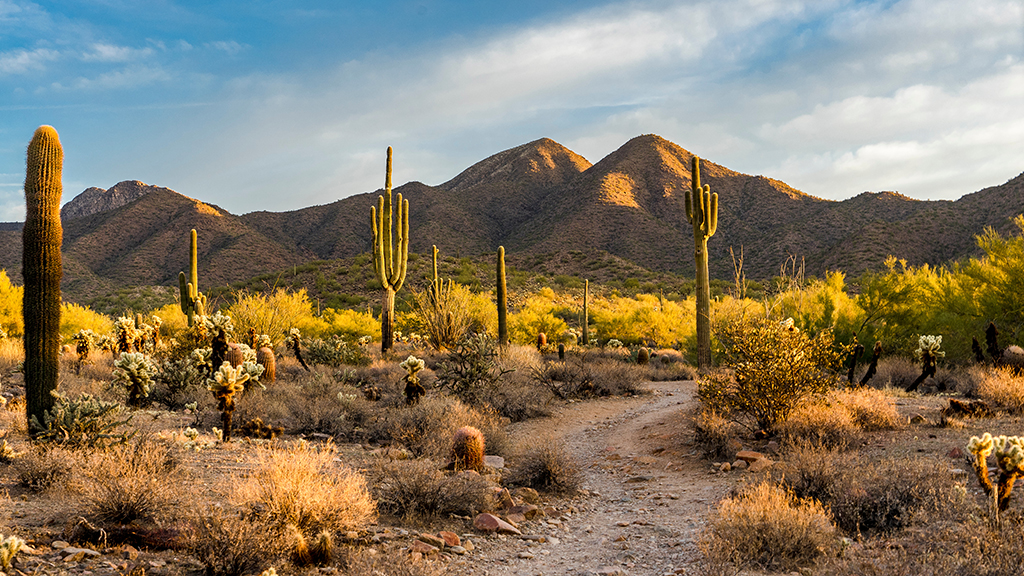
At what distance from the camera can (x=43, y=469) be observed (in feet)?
18.9

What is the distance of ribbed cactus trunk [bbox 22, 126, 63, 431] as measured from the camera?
23.5 ft

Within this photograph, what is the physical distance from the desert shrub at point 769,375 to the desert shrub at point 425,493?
4560 mm

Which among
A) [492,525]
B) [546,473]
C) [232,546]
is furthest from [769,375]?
[232,546]

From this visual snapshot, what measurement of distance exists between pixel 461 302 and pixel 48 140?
1478cm

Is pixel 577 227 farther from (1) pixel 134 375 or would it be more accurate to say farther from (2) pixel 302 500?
(2) pixel 302 500

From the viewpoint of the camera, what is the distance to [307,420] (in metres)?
10.0

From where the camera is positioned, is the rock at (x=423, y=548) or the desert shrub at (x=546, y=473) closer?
the rock at (x=423, y=548)

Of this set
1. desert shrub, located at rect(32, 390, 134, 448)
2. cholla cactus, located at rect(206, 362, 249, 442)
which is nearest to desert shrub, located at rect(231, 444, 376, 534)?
desert shrub, located at rect(32, 390, 134, 448)

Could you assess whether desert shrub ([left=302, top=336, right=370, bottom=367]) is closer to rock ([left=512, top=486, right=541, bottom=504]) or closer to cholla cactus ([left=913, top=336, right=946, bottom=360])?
rock ([left=512, top=486, right=541, bottom=504])

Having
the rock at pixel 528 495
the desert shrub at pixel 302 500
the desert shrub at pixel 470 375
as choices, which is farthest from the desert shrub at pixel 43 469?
the desert shrub at pixel 470 375

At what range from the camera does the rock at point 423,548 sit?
498cm

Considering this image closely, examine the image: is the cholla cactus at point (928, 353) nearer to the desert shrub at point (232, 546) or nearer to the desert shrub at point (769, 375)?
the desert shrub at point (769, 375)

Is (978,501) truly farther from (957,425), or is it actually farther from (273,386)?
(273,386)

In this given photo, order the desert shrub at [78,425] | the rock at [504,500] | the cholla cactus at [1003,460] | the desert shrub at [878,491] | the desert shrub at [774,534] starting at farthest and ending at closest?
the desert shrub at [78,425] → the rock at [504,500] → the desert shrub at [878,491] → the desert shrub at [774,534] → the cholla cactus at [1003,460]
